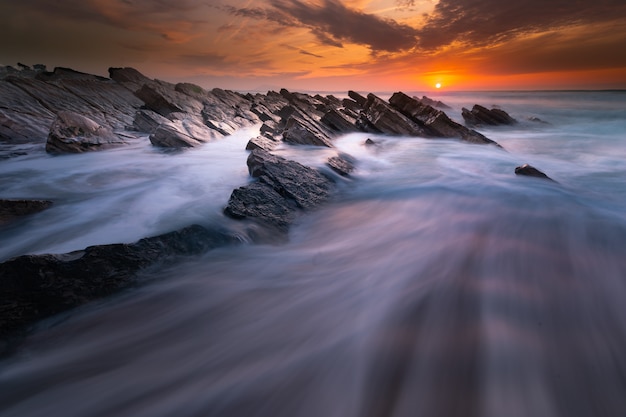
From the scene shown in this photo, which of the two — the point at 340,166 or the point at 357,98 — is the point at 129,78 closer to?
the point at 357,98

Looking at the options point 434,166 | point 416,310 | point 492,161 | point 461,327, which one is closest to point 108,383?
point 416,310

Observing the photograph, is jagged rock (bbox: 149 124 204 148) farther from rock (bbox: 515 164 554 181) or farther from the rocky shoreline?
rock (bbox: 515 164 554 181)

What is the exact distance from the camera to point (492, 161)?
1027cm

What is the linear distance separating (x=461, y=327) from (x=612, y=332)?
142 cm

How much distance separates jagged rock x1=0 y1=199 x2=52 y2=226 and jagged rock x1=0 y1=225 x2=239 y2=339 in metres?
2.97

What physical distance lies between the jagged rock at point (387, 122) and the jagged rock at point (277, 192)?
9.75 m

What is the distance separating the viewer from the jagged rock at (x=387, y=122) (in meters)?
15.6

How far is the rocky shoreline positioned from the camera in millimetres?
2984

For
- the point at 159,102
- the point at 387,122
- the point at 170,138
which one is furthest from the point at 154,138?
the point at 387,122

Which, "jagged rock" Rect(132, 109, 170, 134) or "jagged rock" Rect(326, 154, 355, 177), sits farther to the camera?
"jagged rock" Rect(132, 109, 170, 134)

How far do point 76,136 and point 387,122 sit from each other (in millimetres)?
13858

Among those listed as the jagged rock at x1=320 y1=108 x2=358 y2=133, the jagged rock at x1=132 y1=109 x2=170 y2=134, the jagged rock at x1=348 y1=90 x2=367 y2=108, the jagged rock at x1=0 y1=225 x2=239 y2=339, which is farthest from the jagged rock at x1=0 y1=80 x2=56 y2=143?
the jagged rock at x1=348 y1=90 x2=367 y2=108

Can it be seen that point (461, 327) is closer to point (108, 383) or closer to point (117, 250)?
point (108, 383)

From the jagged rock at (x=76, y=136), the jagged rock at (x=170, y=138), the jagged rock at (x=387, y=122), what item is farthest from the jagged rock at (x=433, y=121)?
the jagged rock at (x=76, y=136)
